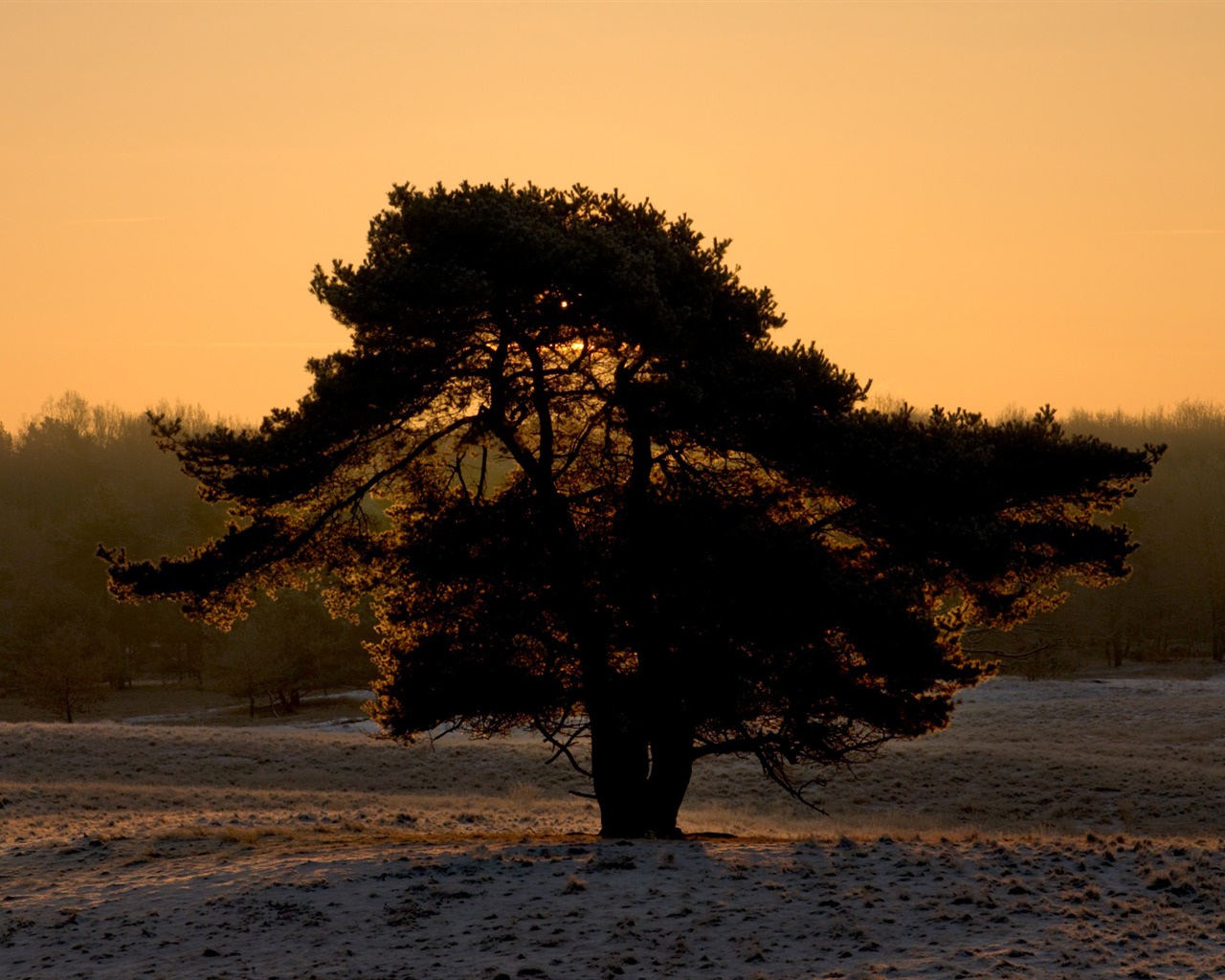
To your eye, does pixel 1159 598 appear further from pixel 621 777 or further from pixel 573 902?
pixel 573 902

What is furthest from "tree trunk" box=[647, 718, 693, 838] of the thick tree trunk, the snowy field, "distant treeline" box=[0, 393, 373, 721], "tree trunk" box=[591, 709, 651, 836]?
"distant treeline" box=[0, 393, 373, 721]

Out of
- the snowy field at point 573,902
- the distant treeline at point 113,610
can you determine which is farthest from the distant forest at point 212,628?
the snowy field at point 573,902

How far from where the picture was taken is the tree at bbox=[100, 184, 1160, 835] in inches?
680

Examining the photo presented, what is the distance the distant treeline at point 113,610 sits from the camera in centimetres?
6544

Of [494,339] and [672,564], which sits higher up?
[494,339]

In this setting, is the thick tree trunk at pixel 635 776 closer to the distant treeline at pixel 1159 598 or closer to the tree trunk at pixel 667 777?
the tree trunk at pixel 667 777

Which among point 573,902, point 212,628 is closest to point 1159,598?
point 212,628

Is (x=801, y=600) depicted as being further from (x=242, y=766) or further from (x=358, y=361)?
(x=242, y=766)

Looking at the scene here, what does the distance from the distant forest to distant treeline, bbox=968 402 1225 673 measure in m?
0.13

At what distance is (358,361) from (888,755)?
2590 centimetres

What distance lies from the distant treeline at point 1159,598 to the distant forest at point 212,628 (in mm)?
126

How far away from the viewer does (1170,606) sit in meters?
80.9

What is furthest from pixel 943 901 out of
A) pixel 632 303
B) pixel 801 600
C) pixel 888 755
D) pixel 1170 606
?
pixel 1170 606

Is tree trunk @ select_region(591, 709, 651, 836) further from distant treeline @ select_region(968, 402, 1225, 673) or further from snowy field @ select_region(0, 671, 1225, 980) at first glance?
distant treeline @ select_region(968, 402, 1225, 673)
